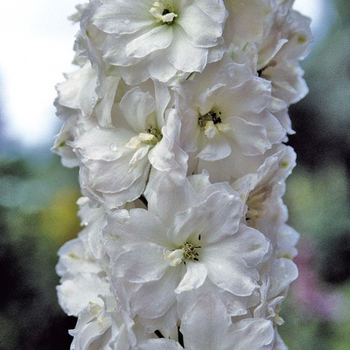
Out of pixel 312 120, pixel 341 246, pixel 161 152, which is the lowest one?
pixel 341 246

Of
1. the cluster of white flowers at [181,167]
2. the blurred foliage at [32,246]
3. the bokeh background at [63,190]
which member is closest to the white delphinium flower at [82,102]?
the cluster of white flowers at [181,167]

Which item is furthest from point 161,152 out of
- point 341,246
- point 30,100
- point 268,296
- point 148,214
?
point 341,246

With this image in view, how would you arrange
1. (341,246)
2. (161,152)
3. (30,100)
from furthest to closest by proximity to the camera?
1. (341,246)
2. (30,100)
3. (161,152)

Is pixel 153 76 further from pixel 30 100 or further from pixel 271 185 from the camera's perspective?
pixel 30 100

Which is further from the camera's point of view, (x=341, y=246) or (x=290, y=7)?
(x=341, y=246)

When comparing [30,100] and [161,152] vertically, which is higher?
[161,152]

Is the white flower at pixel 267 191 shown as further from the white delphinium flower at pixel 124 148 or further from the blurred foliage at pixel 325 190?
the blurred foliage at pixel 325 190

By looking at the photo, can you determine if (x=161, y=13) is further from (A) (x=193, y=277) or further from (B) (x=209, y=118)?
(A) (x=193, y=277)

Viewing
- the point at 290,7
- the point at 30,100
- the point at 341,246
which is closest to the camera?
the point at 290,7

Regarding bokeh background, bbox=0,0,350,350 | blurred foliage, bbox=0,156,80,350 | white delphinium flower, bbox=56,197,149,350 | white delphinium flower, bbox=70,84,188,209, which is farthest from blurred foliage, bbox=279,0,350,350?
white delphinium flower, bbox=70,84,188,209
